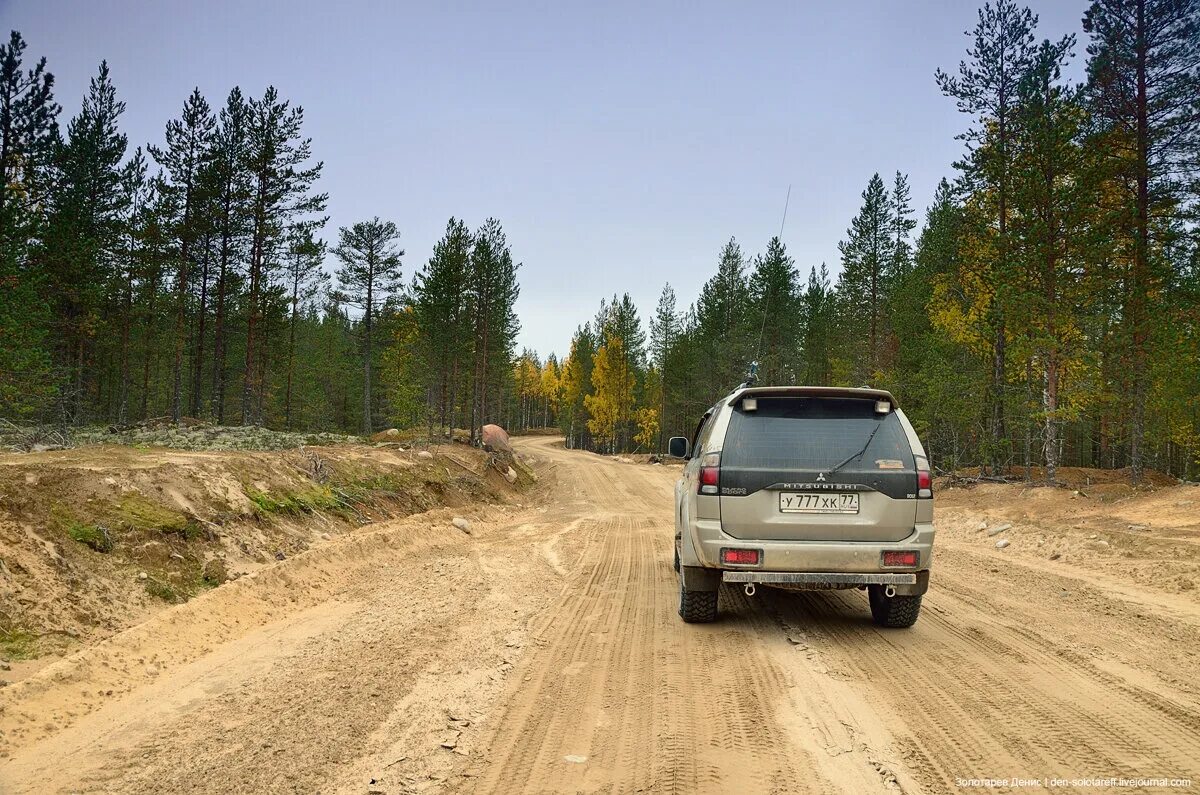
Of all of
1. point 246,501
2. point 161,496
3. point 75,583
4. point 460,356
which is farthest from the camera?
point 460,356

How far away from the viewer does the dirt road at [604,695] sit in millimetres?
2994

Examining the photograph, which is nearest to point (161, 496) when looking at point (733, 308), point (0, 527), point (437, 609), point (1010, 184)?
point (0, 527)

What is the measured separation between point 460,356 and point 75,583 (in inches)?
1087

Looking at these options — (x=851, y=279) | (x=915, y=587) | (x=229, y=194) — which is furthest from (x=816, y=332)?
(x=915, y=587)

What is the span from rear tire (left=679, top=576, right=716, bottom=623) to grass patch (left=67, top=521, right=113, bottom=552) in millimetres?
5894

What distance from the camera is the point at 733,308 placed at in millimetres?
46094

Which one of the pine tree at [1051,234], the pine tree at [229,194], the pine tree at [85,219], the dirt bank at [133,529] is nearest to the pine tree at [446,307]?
the pine tree at [229,194]

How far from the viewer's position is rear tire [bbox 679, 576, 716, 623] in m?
5.45

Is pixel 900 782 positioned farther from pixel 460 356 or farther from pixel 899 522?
pixel 460 356

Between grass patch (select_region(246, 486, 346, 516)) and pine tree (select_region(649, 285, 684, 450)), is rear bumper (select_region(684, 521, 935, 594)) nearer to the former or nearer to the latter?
grass patch (select_region(246, 486, 346, 516))

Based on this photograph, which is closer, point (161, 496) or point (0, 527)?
point (0, 527)

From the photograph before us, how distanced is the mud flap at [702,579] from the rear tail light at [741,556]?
35 cm

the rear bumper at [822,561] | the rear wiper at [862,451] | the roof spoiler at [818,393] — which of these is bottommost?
the rear bumper at [822,561]

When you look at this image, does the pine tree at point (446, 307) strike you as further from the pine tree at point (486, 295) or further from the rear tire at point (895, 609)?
the rear tire at point (895, 609)
